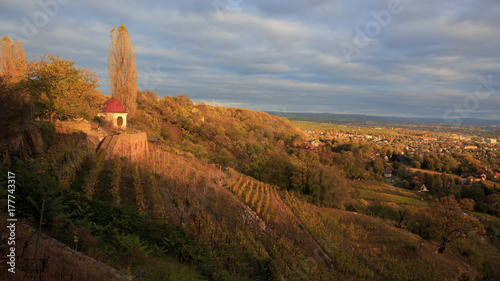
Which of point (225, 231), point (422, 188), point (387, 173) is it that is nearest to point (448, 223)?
point (225, 231)

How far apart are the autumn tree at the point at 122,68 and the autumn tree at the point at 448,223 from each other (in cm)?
2905

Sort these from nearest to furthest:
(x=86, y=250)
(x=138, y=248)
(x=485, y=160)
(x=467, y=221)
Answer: (x=86, y=250) < (x=138, y=248) < (x=467, y=221) < (x=485, y=160)

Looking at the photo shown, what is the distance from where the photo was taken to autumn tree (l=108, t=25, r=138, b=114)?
2641 cm

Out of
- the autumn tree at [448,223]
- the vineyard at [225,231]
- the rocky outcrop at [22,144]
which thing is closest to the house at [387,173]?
the autumn tree at [448,223]

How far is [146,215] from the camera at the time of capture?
790 centimetres

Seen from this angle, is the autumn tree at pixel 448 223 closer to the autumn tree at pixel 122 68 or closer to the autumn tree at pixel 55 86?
the autumn tree at pixel 55 86

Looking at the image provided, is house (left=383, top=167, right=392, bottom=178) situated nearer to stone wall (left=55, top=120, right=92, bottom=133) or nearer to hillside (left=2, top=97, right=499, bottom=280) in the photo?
hillside (left=2, top=97, right=499, bottom=280)

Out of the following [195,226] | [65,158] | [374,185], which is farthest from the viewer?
[374,185]

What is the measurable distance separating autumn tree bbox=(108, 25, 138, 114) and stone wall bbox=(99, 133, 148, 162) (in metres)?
13.3

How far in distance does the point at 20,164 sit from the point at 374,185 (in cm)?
3893

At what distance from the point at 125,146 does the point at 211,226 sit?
8030 mm

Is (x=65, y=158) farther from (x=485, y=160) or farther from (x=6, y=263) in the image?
(x=485, y=160)

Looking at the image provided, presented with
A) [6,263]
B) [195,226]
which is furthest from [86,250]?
[195,226]

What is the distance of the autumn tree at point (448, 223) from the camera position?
17688 millimetres
